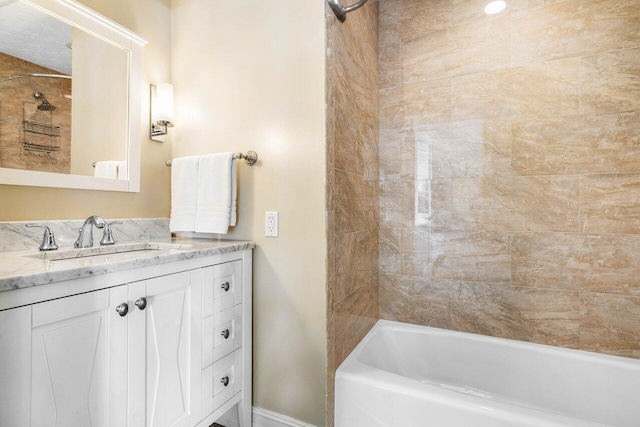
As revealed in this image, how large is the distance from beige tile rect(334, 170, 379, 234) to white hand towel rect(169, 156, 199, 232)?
77 cm

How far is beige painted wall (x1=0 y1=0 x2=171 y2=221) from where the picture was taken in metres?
1.26

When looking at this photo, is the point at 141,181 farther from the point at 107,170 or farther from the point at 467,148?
the point at 467,148

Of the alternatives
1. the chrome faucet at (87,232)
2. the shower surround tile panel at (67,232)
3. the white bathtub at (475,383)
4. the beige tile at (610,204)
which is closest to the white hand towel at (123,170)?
the shower surround tile panel at (67,232)

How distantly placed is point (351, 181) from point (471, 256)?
0.86 m

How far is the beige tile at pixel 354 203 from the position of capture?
1419mm

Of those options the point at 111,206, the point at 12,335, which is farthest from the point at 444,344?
the point at 111,206

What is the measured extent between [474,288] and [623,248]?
693 mm

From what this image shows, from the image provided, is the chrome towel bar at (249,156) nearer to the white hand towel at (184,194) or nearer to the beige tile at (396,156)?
the white hand towel at (184,194)

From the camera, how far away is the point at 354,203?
1.58m

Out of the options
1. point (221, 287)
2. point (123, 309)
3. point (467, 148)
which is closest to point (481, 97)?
point (467, 148)

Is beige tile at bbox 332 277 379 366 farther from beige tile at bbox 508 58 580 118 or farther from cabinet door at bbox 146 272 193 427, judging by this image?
beige tile at bbox 508 58 580 118

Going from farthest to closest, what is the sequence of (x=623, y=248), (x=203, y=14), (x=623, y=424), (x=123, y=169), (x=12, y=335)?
1. (x=203, y=14)
2. (x=123, y=169)
3. (x=623, y=248)
4. (x=623, y=424)
5. (x=12, y=335)

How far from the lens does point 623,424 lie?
4.39 ft

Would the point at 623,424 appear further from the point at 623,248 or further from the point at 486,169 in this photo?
the point at 486,169
